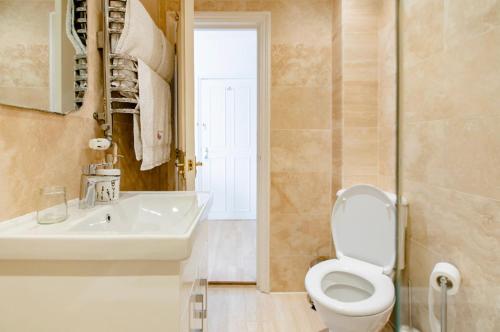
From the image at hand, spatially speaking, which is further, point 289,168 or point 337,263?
point 289,168

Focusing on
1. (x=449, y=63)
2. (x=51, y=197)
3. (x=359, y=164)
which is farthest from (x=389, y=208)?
(x=51, y=197)

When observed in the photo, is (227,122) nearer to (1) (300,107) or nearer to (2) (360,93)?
(1) (300,107)

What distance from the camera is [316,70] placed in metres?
2.16

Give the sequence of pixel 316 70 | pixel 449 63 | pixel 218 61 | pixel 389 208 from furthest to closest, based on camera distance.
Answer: pixel 218 61 → pixel 316 70 → pixel 389 208 → pixel 449 63

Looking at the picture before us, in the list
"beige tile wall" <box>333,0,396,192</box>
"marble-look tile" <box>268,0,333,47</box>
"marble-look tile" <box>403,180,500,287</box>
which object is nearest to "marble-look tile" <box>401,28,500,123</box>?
"marble-look tile" <box>403,180,500,287</box>

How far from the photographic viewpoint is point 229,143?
4289 mm

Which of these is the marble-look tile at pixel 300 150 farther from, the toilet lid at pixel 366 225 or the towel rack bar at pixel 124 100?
the towel rack bar at pixel 124 100

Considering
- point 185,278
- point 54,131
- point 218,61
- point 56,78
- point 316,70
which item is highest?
point 218,61

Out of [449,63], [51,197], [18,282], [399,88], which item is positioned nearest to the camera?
[18,282]

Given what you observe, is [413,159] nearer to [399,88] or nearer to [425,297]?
[399,88]

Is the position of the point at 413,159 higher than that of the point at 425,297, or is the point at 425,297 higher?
the point at 413,159

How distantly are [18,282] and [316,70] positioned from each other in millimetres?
2012

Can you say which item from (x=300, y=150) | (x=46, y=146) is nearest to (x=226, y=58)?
(x=300, y=150)

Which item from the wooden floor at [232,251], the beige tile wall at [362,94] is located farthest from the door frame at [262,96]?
the beige tile wall at [362,94]
